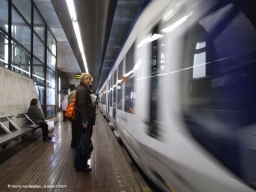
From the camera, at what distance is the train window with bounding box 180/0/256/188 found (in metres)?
1.28

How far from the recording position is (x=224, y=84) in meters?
1.46

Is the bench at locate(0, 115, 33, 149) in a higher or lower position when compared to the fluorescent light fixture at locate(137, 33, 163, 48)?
lower

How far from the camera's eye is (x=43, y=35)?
11164 millimetres

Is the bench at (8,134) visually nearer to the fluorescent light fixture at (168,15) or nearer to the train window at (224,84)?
the fluorescent light fixture at (168,15)

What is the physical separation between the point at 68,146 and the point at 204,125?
4.77 m

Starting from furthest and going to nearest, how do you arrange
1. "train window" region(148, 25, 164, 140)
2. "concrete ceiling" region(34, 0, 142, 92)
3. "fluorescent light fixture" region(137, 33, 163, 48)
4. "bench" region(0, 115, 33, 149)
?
"concrete ceiling" region(34, 0, 142, 92) → "bench" region(0, 115, 33, 149) → "fluorescent light fixture" region(137, 33, 163, 48) → "train window" region(148, 25, 164, 140)

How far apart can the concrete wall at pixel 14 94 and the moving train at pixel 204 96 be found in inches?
172

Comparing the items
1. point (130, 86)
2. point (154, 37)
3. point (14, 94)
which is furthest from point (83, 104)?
point (14, 94)

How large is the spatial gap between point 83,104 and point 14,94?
3.71 meters

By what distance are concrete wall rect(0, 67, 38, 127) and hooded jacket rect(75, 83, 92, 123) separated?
2735 millimetres

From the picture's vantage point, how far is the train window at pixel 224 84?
1280 mm

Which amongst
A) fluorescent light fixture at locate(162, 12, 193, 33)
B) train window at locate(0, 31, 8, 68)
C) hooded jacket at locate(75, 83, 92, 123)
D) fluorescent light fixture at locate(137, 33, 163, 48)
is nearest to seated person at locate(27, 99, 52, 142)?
train window at locate(0, 31, 8, 68)

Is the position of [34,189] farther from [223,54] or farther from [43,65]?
[43,65]

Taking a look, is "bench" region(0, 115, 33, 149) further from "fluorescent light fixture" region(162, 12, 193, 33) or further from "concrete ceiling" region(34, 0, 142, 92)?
"fluorescent light fixture" region(162, 12, 193, 33)
